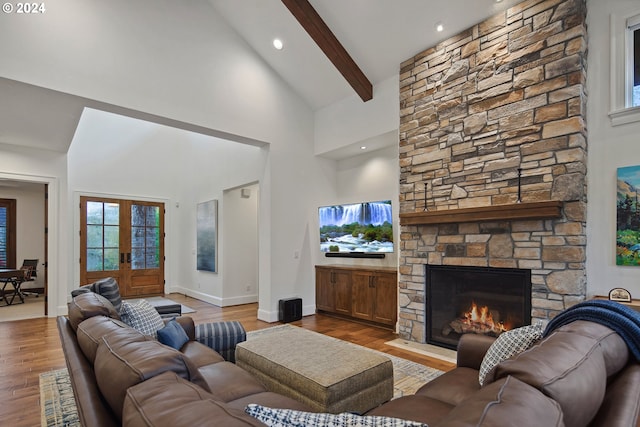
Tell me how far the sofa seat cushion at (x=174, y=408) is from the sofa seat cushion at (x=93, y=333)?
0.45 metres

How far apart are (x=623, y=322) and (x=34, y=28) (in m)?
5.13

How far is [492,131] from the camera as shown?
3.73m

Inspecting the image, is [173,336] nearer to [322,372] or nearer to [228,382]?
[228,382]

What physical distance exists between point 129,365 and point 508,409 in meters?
1.08

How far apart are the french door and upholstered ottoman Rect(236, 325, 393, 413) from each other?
6.39m

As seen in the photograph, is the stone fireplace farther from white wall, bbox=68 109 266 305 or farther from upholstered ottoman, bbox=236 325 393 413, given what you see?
white wall, bbox=68 109 266 305

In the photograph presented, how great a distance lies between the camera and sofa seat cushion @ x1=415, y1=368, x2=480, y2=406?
5.87 feet

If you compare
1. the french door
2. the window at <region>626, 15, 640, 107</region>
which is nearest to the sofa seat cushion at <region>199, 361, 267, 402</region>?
the window at <region>626, 15, 640, 107</region>

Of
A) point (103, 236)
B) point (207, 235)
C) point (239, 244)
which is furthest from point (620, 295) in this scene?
point (103, 236)

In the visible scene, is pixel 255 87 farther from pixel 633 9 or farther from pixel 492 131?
pixel 633 9

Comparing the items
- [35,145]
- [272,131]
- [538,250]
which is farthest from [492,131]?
[35,145]

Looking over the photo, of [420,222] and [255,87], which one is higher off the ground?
[255,87]

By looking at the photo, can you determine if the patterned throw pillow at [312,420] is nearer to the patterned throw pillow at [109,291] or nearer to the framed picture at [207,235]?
the patterned throw pillow at [109,291]

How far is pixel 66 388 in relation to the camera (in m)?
3.02
